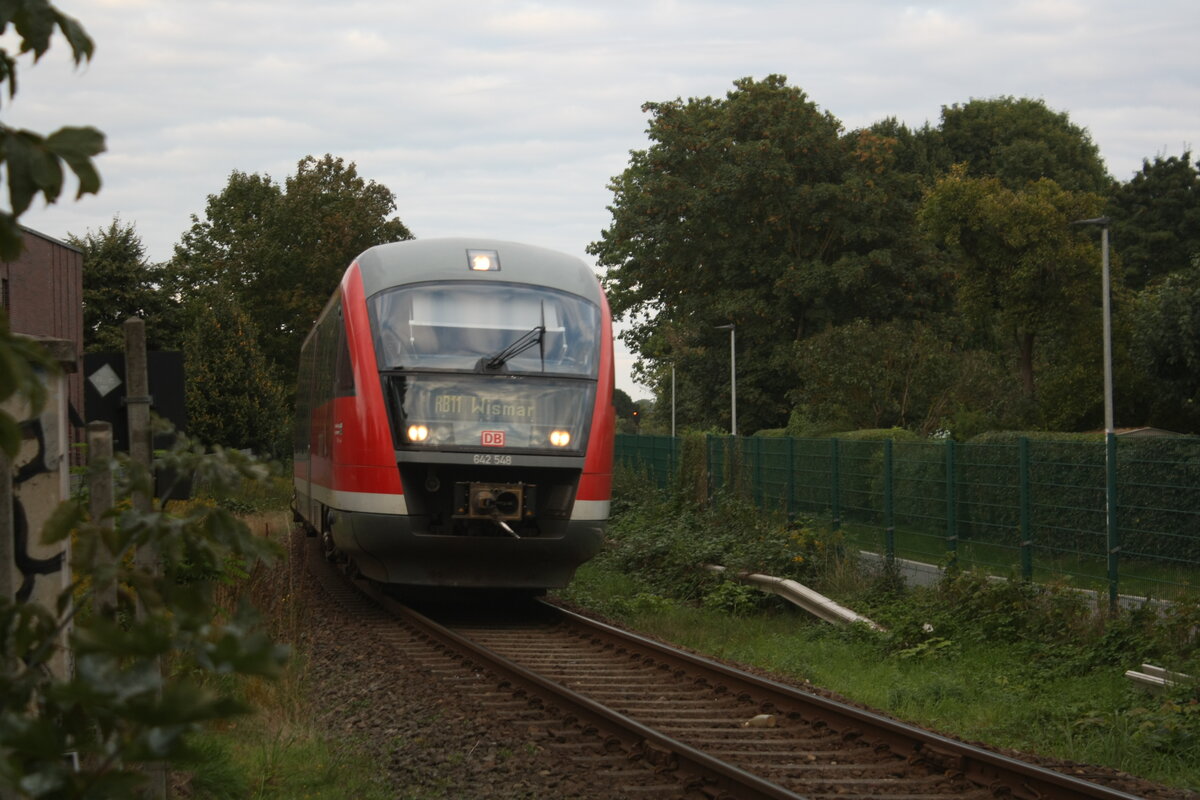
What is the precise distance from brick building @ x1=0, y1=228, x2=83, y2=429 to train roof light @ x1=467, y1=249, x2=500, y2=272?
61.3 ft

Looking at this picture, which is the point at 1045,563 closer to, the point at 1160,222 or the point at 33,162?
the point at 33,162

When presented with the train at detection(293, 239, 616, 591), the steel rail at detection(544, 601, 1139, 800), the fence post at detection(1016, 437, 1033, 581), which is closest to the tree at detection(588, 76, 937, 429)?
the fence post at detection(1016, 437, 1033, 581)

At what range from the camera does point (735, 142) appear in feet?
140

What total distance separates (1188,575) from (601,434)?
5066 mm

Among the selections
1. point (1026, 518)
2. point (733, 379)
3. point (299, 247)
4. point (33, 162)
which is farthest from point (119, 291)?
point (33, 162)

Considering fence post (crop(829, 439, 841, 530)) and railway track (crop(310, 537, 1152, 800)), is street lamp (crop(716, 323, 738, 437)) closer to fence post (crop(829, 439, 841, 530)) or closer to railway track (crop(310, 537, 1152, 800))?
fence post (crop(829, 439, 841, 530))

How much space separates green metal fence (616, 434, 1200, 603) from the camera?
35.4 feet

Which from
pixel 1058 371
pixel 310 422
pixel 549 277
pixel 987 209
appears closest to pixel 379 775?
pixel 549 277

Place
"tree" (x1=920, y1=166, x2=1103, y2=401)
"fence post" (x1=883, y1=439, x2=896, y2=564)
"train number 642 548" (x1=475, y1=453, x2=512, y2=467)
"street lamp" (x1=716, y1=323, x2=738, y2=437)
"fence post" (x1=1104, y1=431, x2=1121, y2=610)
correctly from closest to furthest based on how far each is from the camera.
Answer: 1. "fence post" (x1=1104, y1=431, x2=1121, y2=610)
2. "train number 642 548" (x1=475, y1=453, x2=512, y2=467)
3. "fence post" (x1=883, y1=439, x2=896, y2=564)
4. "tree" (x1=920, y1=166, x2=1103, y2=401)
5. "street lamp" (x1=716, y1=323, x2=738, y2=437)

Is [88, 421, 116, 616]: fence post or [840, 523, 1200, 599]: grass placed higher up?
[88, 421, 116, 616]: fence post

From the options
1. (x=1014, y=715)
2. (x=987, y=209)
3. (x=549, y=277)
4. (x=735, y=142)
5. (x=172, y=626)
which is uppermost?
(x=735, y=142)

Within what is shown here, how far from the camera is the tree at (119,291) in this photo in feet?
160

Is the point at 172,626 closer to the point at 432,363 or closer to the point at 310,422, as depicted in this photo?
the point at 432,363

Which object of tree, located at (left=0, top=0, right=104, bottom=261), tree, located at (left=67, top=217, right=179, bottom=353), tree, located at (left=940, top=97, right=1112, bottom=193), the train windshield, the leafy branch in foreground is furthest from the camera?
tree, located at (left=940, top=97, right=1112, bottom=193)
